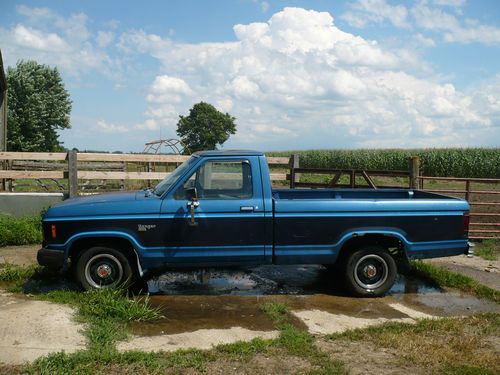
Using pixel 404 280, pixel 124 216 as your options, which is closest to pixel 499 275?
pixel 404 280

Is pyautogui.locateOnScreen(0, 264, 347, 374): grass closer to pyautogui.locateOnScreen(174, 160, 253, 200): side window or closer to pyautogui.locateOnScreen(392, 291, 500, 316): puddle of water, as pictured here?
pyautogui.locateOnScreen(174, 160, 253, 200): side window

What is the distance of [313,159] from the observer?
171 ft

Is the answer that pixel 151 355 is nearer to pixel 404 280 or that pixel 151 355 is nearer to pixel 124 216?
pixel 124 216

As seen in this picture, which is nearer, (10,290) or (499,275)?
(10,290)

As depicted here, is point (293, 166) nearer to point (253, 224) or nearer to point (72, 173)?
point (72, 173)

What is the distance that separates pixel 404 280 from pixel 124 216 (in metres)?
4.22

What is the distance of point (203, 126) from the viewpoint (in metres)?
69.9

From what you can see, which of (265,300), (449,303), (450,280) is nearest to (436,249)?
(449,303)

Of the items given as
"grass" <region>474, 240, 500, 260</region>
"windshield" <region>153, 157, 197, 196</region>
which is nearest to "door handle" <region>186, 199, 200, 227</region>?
"windshield" <region>153, 157, 197, 196</region>

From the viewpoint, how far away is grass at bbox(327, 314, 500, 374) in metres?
4.24

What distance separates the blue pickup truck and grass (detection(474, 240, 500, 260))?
3036 millimetres

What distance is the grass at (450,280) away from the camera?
258 inches

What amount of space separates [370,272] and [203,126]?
64914 mm

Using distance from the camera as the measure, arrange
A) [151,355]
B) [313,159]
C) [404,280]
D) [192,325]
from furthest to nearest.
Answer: [313,159], [404,280], [192,325], [151,355]
